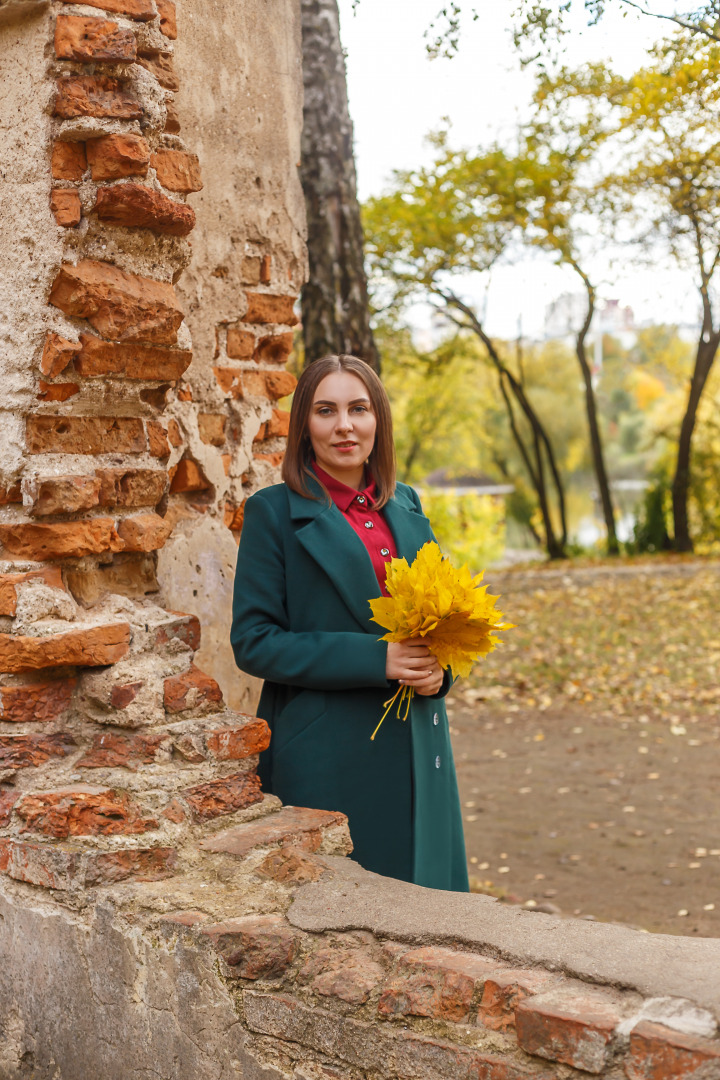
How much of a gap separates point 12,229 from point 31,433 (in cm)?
56

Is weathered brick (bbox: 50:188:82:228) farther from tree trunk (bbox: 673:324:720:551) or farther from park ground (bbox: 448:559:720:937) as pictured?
tree trunk (bbox: 673:324:720:551)

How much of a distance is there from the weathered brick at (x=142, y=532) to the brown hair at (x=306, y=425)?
411 millimetres

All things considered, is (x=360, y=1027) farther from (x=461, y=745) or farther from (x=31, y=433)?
(x=461, y=745)

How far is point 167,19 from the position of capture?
293 cm

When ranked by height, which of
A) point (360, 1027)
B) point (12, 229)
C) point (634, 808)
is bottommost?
point (634, 808)

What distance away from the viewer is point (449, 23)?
15.5 feet

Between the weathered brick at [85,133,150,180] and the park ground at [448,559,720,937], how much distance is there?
3.81 m

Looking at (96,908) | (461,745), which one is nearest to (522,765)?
(461,745)

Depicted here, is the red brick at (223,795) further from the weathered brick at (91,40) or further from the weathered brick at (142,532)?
the weathered brick at (91,40)

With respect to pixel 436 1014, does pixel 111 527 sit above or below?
above

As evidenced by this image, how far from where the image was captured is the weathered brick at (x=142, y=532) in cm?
295

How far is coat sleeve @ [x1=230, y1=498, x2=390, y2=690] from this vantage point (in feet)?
8.79

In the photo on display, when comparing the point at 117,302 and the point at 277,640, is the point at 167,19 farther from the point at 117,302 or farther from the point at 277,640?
the point at 277,640

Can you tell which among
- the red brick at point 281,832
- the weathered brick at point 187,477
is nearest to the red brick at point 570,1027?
the red brick at point 281,832
